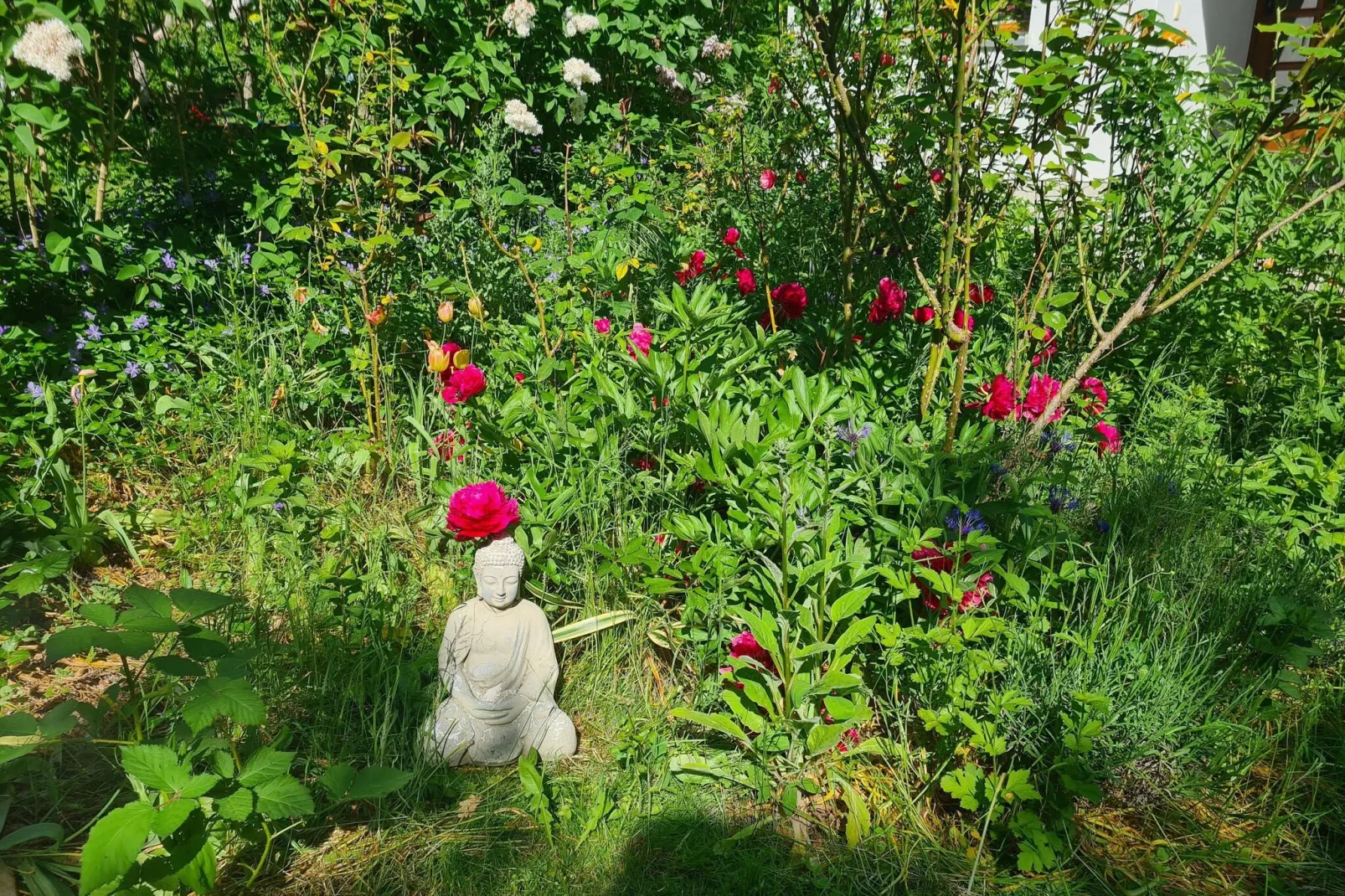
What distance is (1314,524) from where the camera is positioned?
2365 millimetres

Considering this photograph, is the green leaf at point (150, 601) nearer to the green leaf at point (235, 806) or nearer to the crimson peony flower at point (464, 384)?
the green leaf at point (235, 806)

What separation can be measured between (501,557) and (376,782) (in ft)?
1.77

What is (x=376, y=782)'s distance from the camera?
1.62 metres

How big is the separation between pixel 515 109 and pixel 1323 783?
3299 millimetres

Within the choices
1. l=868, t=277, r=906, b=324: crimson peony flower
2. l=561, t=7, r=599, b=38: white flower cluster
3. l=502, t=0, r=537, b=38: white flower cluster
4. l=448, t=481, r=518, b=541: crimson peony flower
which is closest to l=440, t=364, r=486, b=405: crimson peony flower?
l=448, t=481, r=518, b=541: crimson peony flower

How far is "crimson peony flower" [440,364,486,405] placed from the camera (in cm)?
234

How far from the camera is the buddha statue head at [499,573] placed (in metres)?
1.95

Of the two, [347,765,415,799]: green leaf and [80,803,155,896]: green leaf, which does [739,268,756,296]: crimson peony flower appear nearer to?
[347,765,415,799]: green leaf

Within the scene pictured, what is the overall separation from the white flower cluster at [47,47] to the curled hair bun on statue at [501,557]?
1999 mm

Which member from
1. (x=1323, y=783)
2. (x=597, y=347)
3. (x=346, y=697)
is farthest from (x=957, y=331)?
(x=346, y=697)

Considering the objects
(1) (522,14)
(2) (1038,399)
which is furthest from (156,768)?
(1) (522,14)

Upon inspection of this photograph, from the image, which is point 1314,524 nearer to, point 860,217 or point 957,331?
point 957,331

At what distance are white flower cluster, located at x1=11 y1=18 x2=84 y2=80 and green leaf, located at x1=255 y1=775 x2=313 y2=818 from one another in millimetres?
2270

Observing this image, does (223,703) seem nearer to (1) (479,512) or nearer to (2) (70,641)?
(2) (70,641)
